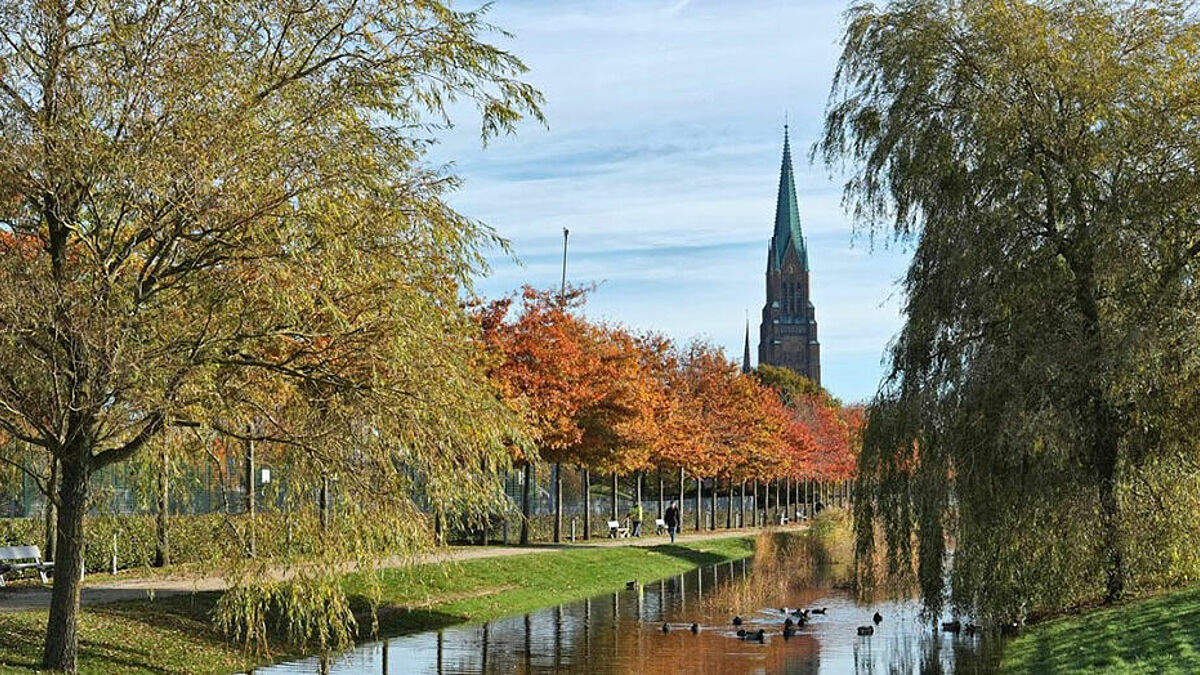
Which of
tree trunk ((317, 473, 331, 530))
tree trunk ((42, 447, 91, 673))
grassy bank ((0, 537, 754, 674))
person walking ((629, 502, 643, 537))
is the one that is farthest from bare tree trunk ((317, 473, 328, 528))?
person walking ((629, 502, 643, 537))

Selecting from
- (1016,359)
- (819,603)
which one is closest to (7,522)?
(819,603)

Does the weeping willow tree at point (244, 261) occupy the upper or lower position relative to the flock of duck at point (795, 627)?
upper

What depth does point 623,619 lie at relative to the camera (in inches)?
1077

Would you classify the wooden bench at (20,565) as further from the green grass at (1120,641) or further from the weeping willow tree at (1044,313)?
the green grass at (1120,641)

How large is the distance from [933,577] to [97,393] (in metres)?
12.7

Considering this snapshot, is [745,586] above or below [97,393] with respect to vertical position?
below

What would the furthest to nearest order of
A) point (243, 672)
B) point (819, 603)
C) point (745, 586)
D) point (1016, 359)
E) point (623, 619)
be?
1. point (745, 586)
2. point (819, 603)
3. point (623, 619)
4. point (1016, 359)
5. point (243, 672)

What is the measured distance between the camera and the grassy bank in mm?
17812

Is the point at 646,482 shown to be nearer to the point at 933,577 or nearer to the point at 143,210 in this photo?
the point at 933,577

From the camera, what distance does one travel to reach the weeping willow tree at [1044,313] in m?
20.3

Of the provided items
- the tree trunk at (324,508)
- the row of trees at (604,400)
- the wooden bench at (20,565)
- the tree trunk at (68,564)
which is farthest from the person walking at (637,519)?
the tree trunk at (68,564)

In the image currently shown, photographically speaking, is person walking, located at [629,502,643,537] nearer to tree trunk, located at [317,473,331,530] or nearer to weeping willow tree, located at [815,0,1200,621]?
weeping willow tree, located at [815,0,1200,621]

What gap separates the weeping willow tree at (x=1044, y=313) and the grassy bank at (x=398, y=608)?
7.95 metres

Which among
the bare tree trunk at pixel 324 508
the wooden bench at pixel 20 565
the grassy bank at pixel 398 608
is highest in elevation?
the bare tree trunk at pixel 324 508
